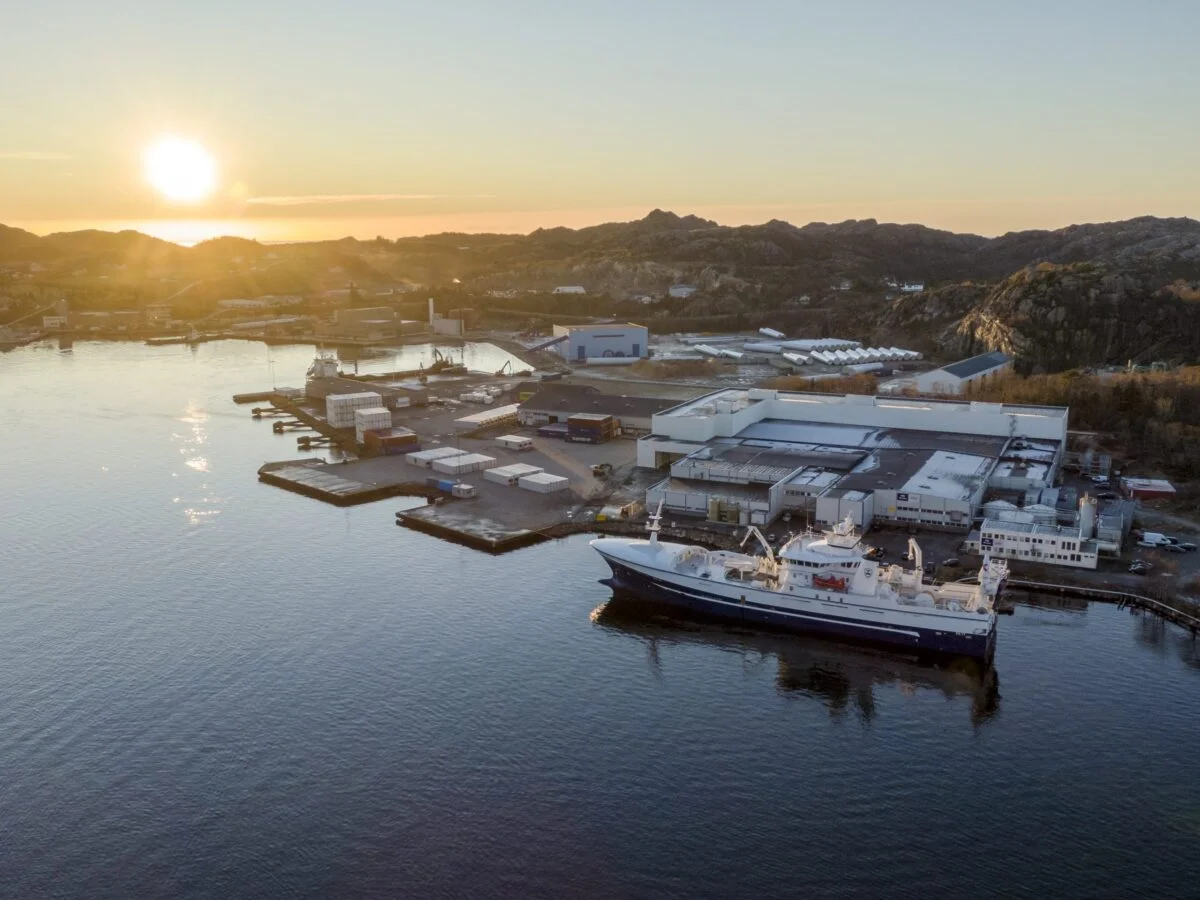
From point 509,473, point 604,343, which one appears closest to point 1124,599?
point 509,473

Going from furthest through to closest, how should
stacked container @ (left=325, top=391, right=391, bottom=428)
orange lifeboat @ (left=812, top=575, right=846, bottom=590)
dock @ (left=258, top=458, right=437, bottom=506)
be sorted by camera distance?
stacked container @ (left=325, top=391, right=391, bottom=428)
dock @ (left=258, top=458, right=437, bottom=506)
orange lifeboat @ (left=812, top=575, right=846, bottom=590)

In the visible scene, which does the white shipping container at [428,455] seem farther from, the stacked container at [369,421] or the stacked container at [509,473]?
the stacked container at [369,421]

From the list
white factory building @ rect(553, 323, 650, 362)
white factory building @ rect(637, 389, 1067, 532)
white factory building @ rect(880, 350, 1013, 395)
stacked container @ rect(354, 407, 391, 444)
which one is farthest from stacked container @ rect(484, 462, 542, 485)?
white factory building @ rect(553, 323, 650, 362)

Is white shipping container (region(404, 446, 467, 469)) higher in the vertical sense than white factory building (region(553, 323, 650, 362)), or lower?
lower

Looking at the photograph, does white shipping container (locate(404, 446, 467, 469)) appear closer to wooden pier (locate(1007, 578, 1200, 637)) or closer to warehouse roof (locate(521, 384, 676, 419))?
warehouse roof (locate(521, 384, 676, 419))

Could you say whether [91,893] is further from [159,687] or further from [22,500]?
[22,500]

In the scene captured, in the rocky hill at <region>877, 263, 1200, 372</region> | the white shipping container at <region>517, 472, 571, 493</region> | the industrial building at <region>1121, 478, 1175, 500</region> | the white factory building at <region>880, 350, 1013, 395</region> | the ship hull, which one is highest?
the rocky hill at <region>877, 263, 1200, 372</region>
